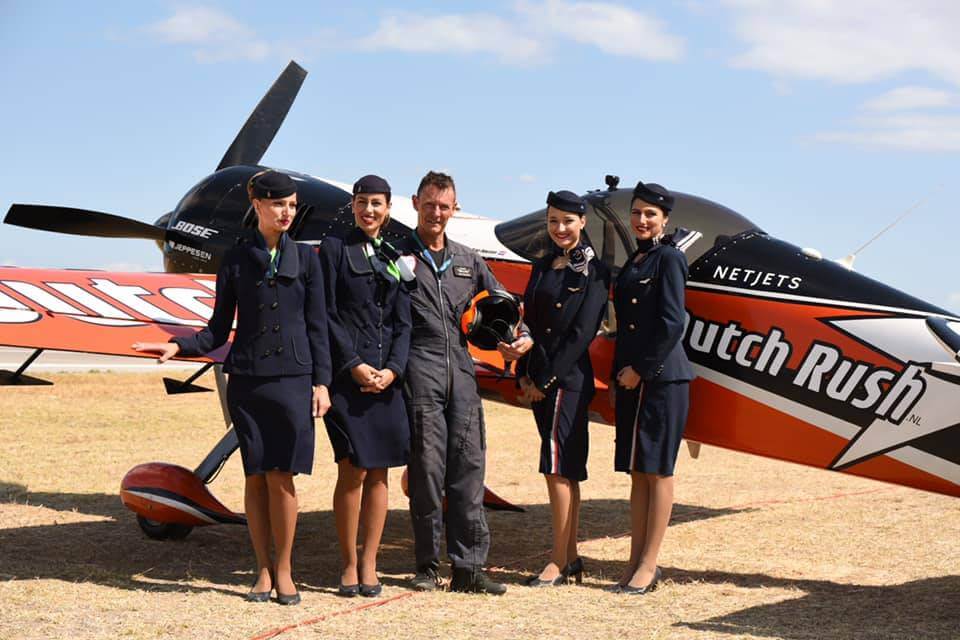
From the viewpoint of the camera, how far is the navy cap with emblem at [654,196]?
6055 millimetres

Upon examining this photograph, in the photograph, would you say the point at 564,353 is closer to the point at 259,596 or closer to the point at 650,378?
the point at 650,378

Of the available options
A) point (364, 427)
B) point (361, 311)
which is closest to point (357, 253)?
point (361, 311)

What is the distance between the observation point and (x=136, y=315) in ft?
23.3

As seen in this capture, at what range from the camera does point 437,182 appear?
18.9ft

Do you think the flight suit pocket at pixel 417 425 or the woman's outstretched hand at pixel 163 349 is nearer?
the woman's outstretched hand at pixel 163 349

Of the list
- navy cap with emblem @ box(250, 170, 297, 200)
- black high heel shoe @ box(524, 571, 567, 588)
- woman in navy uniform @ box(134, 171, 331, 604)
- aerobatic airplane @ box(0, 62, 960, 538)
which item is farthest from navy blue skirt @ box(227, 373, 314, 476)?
black high heel shoe @ box(524, 571, 567, 588)

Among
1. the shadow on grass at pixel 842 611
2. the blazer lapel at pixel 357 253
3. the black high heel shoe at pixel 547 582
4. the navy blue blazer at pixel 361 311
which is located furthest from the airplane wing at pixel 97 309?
the shadow on grass at pixel 842 611

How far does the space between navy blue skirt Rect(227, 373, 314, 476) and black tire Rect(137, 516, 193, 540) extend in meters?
2.53

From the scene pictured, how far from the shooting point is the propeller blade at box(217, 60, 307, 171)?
1175cm

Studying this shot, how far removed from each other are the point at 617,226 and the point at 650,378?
154cm

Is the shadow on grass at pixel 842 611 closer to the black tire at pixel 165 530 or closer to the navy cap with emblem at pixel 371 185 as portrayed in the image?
the navy cap with emblem at pixel 371 185

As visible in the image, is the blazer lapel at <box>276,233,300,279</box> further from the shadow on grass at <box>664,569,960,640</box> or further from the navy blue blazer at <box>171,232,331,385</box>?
the shadow on grass at <box>664,569,960,640</box>

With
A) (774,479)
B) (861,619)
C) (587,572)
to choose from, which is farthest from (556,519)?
(774,479)

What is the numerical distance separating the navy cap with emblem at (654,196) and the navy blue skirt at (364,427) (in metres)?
1.80
